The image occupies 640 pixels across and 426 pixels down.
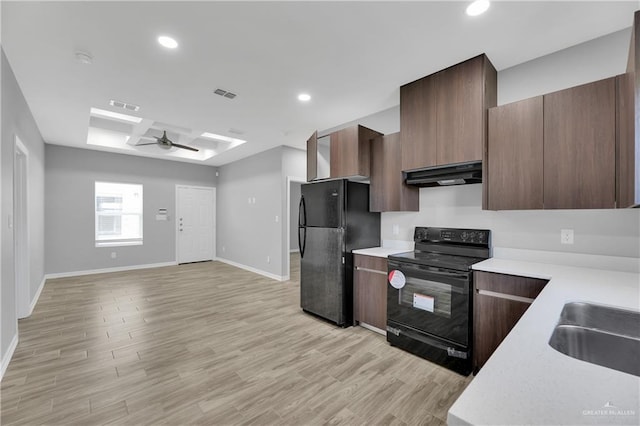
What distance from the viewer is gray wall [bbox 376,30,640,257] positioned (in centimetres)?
207

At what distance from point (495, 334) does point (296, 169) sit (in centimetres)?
444

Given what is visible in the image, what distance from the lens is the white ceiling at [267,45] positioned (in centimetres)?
192

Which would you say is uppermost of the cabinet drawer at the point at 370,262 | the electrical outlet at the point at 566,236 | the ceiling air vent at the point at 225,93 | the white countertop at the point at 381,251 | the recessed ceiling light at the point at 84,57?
the ceiling air vent at the point at 225,93

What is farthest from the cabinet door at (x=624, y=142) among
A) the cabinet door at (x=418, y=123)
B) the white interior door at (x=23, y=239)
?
the white interior door at (x=23, y=239)

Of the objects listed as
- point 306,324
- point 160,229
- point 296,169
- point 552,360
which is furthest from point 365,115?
point 160,229

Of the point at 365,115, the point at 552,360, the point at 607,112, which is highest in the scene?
the point at 365,115

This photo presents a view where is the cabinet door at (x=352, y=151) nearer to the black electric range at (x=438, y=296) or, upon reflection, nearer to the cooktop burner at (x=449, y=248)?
the cooktop burner at (x=449, y=248)

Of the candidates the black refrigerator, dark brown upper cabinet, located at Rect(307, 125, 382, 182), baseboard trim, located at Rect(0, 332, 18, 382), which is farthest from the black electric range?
baseboard trim, located at Rect(0, 332, 18, 382)

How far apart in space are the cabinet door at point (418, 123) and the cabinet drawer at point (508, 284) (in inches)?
44.1

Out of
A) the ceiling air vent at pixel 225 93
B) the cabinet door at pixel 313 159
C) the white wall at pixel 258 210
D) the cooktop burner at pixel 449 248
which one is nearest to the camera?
the cooktop burner at pixel 449 248

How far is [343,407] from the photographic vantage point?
1922 mm

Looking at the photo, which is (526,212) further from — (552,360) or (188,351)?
(188,351)

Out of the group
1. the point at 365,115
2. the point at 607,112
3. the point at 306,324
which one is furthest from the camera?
the point at 365,115

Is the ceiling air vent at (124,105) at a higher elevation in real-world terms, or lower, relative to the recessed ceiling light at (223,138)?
lower
